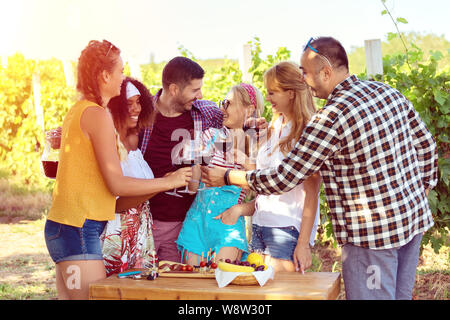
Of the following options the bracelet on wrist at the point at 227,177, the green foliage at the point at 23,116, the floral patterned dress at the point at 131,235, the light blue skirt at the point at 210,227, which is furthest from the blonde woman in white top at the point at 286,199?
the green foliage at the point at 23,116

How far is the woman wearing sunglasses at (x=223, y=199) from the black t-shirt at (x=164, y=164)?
0.31ft

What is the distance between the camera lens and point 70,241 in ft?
9.10

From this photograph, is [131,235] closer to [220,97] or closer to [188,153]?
[188,153]

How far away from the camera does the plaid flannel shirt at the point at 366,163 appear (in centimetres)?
263

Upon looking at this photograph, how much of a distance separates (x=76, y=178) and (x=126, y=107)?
0.78 m

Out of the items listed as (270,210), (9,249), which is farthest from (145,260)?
(9,249)

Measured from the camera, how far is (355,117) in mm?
2625

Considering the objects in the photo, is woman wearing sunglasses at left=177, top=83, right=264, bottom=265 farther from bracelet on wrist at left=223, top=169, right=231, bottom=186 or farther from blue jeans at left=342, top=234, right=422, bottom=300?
blue jeans at left=342, top=234, right=422, bottom=300

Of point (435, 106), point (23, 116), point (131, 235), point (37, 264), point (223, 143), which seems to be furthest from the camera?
point (23, 116)

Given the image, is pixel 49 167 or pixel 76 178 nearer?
pixel 76 178

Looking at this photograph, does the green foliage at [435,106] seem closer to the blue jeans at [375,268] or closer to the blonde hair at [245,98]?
the blonde hair at [245,98]

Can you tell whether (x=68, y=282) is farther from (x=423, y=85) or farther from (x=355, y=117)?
(x=423, y=85)

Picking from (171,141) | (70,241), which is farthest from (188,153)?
(70,241)

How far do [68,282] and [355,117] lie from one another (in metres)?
1.64
